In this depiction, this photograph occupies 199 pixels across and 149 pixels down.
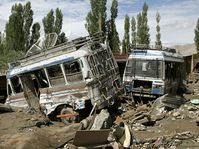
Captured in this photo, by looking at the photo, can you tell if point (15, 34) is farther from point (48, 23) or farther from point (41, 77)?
point (41, 77)

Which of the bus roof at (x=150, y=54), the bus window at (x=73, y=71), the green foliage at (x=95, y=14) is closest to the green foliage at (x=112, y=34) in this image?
the green foliage at (x=95, y=14)

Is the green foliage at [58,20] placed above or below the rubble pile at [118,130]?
above

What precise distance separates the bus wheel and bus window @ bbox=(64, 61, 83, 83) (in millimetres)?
1112

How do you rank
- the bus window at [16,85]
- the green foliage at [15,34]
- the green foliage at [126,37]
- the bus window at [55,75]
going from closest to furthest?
the bus window at [55,75]
the bus window at [16,85]
the green foliage at [15,34]
the green foliage at [126,37]

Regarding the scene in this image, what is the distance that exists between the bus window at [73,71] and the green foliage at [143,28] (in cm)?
4097

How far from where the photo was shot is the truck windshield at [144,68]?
64.2ft

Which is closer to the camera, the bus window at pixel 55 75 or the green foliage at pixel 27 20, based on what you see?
the bus window at pixel 55 75

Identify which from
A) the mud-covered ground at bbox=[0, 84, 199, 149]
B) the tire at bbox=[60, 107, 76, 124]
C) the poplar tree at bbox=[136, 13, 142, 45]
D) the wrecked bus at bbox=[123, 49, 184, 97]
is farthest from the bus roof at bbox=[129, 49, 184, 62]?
the poplar tree at bbox=[136, 13, 142, 45]

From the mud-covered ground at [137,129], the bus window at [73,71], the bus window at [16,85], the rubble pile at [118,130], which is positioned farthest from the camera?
the bus window at [16,85]

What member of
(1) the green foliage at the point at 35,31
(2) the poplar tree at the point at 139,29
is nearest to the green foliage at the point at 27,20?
(1) the green foliage at the point at 35,31

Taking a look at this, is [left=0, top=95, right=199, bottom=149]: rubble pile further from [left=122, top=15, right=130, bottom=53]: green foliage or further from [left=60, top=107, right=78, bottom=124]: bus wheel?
[left=122, top=15, right=130, bottom=53]: green foliage

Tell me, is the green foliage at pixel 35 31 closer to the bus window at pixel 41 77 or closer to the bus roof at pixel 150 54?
the bus roof at pixel 150 54

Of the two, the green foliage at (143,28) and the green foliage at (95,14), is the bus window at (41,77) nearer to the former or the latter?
the green foliage at (95,14)

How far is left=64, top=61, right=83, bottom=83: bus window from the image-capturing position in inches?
605
